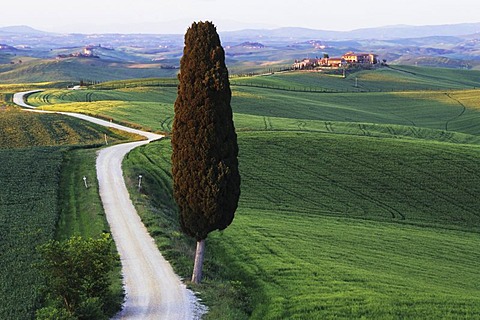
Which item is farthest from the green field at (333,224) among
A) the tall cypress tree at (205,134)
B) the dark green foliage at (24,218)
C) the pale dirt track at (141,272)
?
the dark green foliage at (24,218)

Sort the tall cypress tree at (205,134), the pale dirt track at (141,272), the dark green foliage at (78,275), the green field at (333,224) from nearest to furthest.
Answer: the dark green foliage at (78,275) → the pale dirt track at (141,272) → the green field at (333,224) → the tall cypress tree at (205,134)

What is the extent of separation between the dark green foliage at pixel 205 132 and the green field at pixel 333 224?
4.18m

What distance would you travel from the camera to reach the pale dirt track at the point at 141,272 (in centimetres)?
2375

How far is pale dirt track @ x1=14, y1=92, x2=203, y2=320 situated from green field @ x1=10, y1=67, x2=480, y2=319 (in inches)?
31.3

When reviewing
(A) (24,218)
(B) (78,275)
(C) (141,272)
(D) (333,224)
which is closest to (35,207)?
(A) (24,218)

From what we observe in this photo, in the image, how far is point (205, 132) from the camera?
84.5ft

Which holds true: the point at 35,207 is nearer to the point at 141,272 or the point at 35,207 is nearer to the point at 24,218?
the point at 24,218

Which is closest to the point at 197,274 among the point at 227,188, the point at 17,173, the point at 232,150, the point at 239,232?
the point at 227,188

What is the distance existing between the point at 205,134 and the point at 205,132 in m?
0.10

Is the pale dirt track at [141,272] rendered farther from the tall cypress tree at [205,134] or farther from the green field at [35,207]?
the tall cypress tree at [205,134]

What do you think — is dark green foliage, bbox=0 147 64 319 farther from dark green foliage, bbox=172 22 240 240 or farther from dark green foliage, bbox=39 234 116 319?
dark green foliage, bbox=172 22 240 240

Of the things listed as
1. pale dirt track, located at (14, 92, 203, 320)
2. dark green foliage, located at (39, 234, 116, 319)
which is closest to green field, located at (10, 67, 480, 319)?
pale dirt track, located at (14, 92, 203, 320)

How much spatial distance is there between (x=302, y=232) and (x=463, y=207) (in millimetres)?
19891

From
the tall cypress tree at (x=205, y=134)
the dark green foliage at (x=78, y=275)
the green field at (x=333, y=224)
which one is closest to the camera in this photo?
the dark green foliage at (x=78, y=275)
